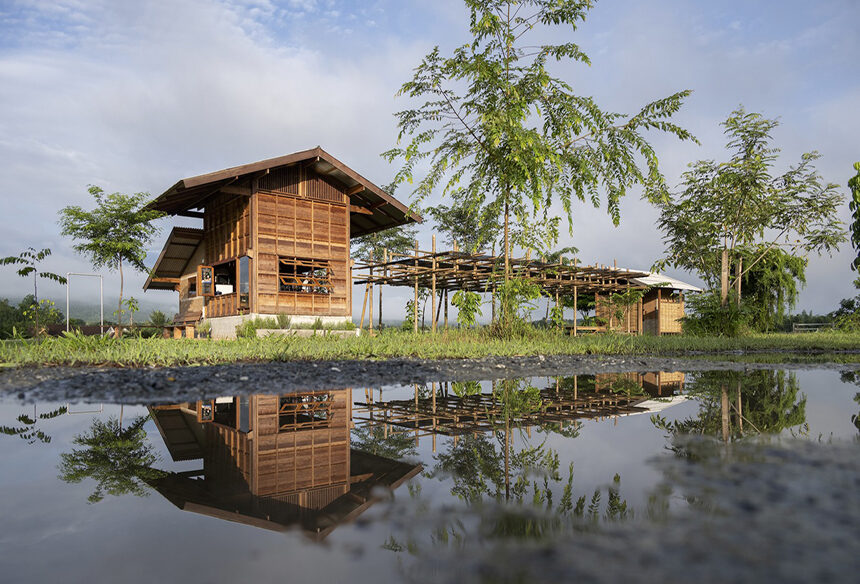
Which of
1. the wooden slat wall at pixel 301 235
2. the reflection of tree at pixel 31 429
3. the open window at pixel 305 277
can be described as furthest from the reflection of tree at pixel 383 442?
the open window at pixel 305 277

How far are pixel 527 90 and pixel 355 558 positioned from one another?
12930 millimetres

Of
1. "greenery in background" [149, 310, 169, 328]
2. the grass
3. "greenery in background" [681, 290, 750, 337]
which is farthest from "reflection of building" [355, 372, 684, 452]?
"greenery in background" [149, 310, 169, 328]

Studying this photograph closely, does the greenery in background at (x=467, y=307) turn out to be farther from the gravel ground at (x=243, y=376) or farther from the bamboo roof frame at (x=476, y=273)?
the gravel ground at (x=243, y=376)

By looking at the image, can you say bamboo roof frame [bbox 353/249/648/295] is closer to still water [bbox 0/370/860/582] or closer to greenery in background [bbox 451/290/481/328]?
greenery in background [bbox 451/290/481/328]

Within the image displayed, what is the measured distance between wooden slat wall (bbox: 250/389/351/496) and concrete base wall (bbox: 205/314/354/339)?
42.2 ft

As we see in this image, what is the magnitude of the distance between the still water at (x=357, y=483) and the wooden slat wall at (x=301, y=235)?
12130mm

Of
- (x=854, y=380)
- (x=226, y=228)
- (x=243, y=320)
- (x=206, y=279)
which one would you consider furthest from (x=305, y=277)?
(x=854, y=380)

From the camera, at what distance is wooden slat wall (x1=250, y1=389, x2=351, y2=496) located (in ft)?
7.00

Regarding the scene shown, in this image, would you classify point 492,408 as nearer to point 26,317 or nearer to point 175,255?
point 26,317

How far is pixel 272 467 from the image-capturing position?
2.41 m

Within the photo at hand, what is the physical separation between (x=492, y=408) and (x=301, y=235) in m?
14.2

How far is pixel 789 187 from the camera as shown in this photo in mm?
21766

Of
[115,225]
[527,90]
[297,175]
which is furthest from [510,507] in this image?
[115,225]

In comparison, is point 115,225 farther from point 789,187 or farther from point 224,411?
point 789,187
